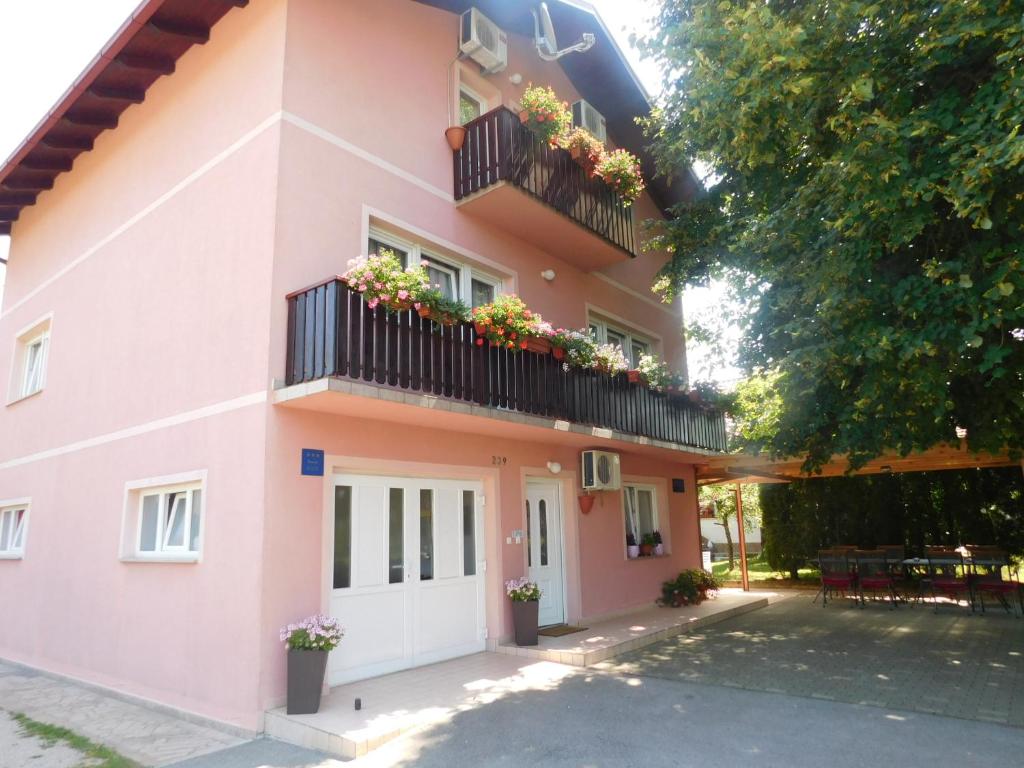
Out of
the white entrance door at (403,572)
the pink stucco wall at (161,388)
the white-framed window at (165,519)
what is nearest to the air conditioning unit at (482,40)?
the pink stucco wall at (161,388)

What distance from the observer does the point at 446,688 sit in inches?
271

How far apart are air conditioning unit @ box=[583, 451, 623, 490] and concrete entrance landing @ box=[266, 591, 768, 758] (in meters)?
2.09

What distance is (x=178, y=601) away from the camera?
696cm

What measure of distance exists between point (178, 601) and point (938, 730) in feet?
23.5

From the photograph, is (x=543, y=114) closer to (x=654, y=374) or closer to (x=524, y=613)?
(x=654, y=374)

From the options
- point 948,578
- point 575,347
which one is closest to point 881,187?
point 575,347

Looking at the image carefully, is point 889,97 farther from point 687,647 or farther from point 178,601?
point 178,601

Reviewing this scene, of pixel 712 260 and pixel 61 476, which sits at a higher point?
pixel 712 260

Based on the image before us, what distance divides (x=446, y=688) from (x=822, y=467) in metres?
8.41

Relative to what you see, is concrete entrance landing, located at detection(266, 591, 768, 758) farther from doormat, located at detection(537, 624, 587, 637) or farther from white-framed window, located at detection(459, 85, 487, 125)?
white-framed window, located at detection(459, 85, 487, 125)

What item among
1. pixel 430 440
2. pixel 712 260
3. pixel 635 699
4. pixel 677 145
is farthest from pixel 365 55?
pixel 635 699

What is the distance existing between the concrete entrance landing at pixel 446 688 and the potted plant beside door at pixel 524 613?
17 centimetres

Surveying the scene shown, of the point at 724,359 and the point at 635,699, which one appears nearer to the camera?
the point at 635,699

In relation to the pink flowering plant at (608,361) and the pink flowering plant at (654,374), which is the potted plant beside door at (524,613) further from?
the pink flowering plant at (654,374)
